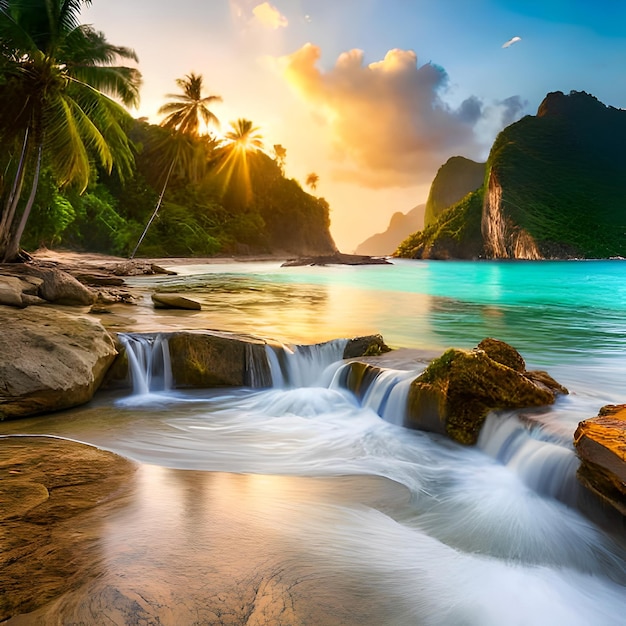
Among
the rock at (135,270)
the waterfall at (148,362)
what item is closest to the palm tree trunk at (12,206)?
the rock at (135,270)

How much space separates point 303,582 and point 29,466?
245cm

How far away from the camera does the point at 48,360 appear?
557 centimetres

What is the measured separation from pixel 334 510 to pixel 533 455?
80.5 inches

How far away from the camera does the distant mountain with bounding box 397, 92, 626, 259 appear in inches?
3314

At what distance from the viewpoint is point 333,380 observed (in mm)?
7141

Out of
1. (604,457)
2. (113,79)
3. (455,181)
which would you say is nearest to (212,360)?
(604,457)

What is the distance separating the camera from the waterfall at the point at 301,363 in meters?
7.40

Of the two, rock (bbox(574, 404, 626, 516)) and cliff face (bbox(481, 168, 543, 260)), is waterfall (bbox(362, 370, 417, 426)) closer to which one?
rock (bbox(574, 404, 626, 516))

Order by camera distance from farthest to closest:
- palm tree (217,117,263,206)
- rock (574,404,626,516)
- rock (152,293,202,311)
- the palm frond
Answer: palm tree (217,117,263,206) < the palm frond < rock (152,293,202,311) < rock (574,404,626,516)

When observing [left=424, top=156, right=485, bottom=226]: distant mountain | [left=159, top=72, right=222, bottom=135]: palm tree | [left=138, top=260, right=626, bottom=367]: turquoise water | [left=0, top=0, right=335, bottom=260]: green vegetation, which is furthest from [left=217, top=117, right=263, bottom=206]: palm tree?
Answer: [left=424, top=156, right=485, bottom=226]: distant mountain

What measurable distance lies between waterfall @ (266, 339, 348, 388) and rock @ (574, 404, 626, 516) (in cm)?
408

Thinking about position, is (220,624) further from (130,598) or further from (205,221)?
(205,221)

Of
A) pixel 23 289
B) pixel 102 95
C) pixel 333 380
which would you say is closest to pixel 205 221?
pixel 102 95

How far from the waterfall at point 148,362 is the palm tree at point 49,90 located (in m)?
10.9
